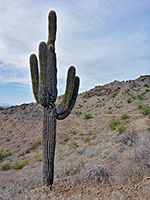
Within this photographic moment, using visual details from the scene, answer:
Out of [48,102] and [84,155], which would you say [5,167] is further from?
[48,102]

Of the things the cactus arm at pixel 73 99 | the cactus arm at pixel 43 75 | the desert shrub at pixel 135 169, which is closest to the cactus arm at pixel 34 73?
the cactus arm at pixel 43 75

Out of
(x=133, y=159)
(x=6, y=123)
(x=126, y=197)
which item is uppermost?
(x=6, y=123)

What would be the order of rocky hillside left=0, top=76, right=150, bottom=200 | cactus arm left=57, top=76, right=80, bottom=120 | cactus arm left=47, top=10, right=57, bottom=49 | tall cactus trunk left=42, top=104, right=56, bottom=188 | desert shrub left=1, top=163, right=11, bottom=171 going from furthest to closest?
desert shrub left=1, top=163, right=11, bottom=171, cactus arm left=47, top=10, right=57, bottom=49, cactus arm left=57, top=76, right=80, bottom=120, tall cactus trunk left=42, top=104, right=56, bottom=188, rocky hillside left=0, top=76, right=150, bottom=200

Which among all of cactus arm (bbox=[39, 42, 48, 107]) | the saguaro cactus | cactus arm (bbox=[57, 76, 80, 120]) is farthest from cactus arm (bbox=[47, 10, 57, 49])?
cactus arm (bbox=[57, 76, 80, 120])

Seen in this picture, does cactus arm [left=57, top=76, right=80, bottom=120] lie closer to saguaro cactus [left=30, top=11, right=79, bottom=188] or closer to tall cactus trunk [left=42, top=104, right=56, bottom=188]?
saguaro cactus [left=30, top=11, right=79, bottom=188]

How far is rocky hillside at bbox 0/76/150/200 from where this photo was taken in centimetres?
498

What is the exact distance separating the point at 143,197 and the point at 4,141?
1629cm

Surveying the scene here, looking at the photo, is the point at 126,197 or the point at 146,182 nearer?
the point at 126,197

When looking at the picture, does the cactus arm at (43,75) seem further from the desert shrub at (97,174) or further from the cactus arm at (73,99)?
the desert shrub at (97,174)

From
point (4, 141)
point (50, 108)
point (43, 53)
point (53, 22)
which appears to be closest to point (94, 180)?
point (50, 108)

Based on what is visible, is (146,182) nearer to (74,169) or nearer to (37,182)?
(74,169)

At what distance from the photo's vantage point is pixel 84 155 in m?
9.79

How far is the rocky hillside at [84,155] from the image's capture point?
498 cm

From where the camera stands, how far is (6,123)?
2325cm
